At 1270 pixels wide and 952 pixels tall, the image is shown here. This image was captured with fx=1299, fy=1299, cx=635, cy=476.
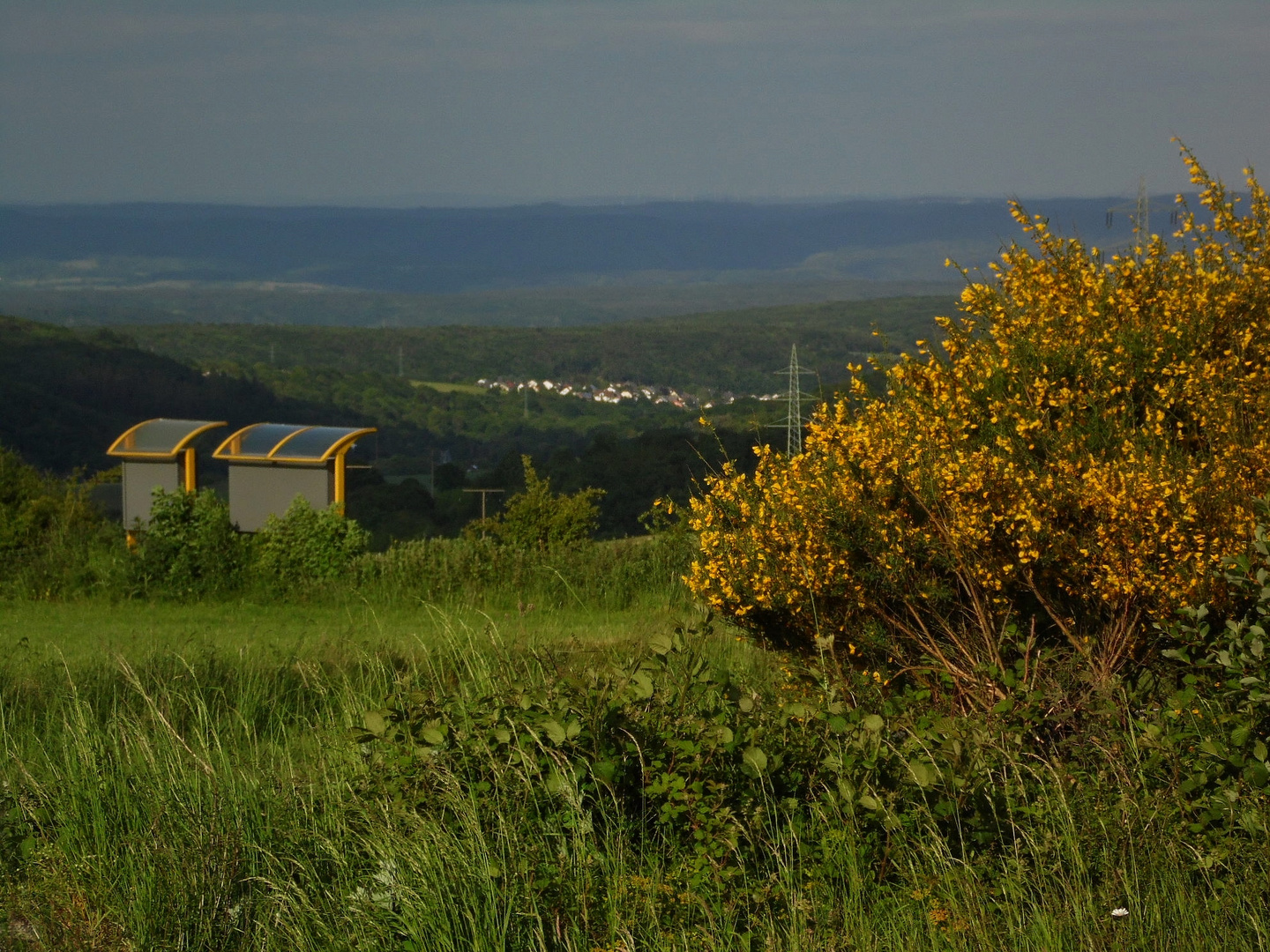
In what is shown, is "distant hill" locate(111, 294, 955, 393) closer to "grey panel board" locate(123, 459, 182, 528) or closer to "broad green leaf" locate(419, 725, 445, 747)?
"grey panel board" locate(123, 459, 182, 528)

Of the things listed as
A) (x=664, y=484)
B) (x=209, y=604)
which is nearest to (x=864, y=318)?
(x=664, y=484)

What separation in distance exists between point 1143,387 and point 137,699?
14.2 ft

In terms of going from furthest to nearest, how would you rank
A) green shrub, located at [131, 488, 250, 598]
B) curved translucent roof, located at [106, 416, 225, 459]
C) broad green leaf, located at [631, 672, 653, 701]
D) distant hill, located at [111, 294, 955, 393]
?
1. distant hill, located at [111, 294, 955, 393]
2. curved translucent roof, located at [106, 416, 225, 459]
3. green shrub, located at [131, 488, 250, 598]
4. broad green leaf, located at [631, 672, 653, 701]

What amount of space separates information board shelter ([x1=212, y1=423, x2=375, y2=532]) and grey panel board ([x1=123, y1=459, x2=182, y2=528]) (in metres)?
0.68

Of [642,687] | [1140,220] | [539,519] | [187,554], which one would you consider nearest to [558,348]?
[539,519]

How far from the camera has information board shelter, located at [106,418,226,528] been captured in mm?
12586

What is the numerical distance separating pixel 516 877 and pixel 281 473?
9.47 m

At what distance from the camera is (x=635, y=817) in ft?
11.5

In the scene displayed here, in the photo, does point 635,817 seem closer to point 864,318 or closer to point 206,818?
point 206,818

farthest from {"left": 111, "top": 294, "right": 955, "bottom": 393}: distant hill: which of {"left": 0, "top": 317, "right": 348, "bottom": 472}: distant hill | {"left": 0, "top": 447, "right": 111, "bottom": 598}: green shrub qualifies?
{"left": 0, "top": 447, "right": 111, "bottom": 598}: green shrub

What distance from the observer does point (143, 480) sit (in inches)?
499

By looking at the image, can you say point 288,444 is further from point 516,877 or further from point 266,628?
point 516,877

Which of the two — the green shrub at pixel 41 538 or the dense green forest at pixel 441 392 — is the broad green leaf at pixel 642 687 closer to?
the dense green forest at pixel 441 392

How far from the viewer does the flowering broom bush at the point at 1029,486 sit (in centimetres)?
418
